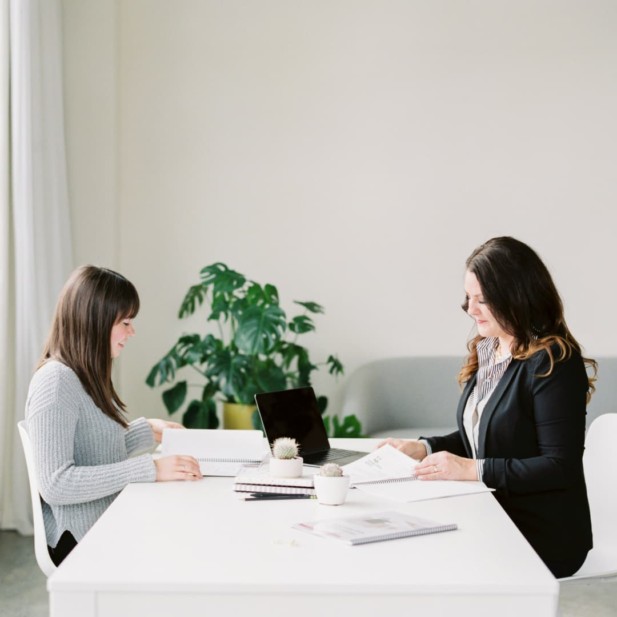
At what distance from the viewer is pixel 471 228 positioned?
4.71 meters

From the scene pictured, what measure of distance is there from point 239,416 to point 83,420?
7.11 ft

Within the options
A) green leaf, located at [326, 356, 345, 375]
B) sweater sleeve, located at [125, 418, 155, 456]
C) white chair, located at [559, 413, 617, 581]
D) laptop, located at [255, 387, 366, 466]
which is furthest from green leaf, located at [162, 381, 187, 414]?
white chair, located at [559, 413, 617, 581]

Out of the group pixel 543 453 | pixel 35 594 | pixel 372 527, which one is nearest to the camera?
pixel 372 527

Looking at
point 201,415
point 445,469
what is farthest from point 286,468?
point 201,415

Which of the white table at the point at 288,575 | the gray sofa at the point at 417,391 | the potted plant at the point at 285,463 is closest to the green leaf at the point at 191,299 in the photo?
the gray sofa at the point at 417,391

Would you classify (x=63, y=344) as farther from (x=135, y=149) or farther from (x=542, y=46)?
(x=542, y=46)

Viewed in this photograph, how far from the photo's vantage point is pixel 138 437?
233cm

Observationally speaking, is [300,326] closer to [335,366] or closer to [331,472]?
[335,366]

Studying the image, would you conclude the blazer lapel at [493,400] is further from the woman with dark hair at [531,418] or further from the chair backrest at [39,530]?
the chair backrest at [39,530]

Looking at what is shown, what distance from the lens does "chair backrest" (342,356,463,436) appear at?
14.5ft

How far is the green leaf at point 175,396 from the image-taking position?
14.1 feet

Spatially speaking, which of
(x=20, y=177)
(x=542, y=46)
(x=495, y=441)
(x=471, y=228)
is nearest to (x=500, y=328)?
(x=495, y=441)

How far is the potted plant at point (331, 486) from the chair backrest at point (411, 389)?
8.62ft

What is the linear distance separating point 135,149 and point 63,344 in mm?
2833
